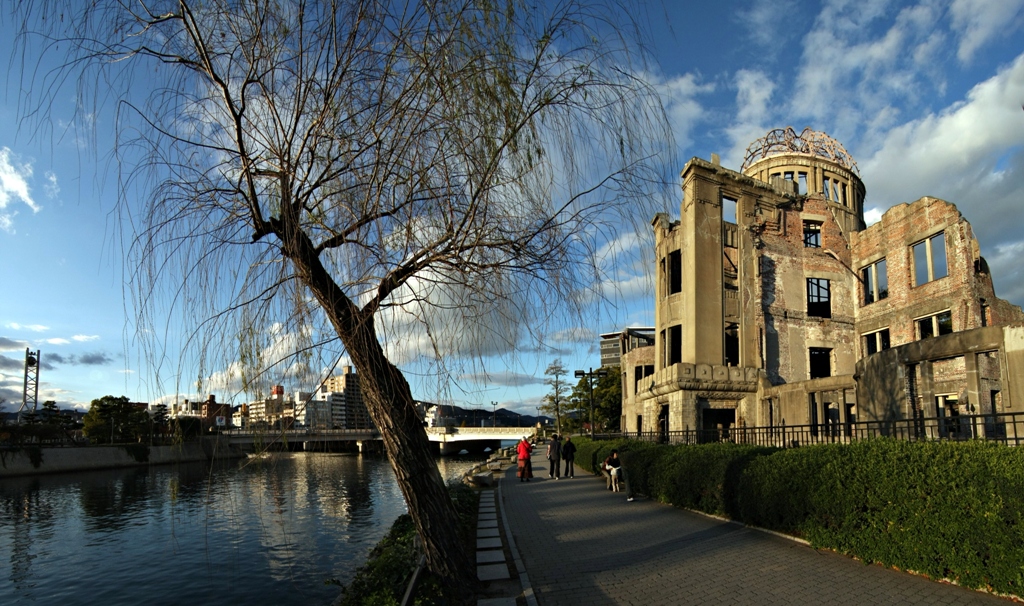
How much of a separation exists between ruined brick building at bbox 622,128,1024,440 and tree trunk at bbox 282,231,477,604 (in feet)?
61.7

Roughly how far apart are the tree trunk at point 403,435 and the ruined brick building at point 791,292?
18815mm

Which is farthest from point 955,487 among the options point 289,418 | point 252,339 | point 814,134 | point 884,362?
point 814,134

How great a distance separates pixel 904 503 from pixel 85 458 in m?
61.7

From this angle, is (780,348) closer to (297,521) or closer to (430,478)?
(297,521)

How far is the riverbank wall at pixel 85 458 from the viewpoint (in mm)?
45219

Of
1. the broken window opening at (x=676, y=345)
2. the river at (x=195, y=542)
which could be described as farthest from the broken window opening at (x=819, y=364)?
the river at (x=195, y=542)

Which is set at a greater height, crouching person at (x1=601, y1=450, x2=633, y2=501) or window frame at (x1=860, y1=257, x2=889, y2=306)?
window frame at (x1=860, y1=257, x2=889, y2=306)

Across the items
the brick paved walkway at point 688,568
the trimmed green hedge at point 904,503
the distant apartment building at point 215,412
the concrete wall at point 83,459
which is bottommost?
the concrete wall at point 83,459

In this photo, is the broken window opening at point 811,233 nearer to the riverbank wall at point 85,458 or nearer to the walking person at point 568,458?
the walking person at point 568,458

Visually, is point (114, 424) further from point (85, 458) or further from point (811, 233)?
point (811, 233)

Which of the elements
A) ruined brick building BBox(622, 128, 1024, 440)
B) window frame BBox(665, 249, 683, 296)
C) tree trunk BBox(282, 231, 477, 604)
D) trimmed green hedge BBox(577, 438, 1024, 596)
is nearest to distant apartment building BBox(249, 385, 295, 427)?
tree trunk BBox(282, 231, 477, 604)

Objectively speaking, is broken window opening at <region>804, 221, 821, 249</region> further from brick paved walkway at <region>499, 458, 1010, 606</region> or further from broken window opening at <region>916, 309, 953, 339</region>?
brick paved walkway at <region>499, 458, 1010, 606</region>

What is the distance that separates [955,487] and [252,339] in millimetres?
7465

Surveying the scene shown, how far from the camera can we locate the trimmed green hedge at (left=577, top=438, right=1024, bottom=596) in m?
5.98
